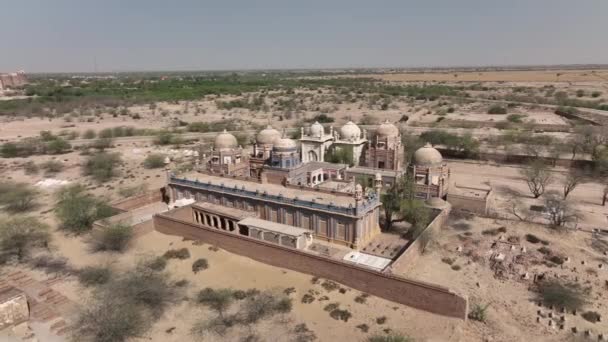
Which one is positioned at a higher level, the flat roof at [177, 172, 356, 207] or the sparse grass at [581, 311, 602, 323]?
the flat roof at [177, 172, 356, 207]

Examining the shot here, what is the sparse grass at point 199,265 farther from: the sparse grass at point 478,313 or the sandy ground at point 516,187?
the sandy ground at point 516,187

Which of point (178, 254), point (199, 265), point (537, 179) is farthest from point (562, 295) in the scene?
point (178, 254)

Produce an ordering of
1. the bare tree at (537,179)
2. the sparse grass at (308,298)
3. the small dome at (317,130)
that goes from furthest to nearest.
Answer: the small dome at (317,130) → the bare tree at (537,179) → the sparse grass at (308,298)

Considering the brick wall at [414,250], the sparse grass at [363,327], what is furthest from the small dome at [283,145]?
the sparse grass at [363,327]

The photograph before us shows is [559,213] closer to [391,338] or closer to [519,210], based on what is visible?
[519,210]

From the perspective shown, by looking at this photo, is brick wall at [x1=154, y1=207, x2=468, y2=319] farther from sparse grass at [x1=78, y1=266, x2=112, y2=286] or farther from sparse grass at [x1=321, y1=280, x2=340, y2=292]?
sparse grass at [x1=78, y1=266, x2=112, y2=286]

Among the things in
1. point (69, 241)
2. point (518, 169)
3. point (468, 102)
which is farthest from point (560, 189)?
point (468, 102)

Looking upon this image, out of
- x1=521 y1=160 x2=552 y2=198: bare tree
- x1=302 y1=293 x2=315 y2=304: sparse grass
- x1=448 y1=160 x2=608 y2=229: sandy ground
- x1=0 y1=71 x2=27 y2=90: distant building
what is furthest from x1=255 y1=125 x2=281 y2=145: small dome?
x1=0 y1=71 x2=27 y2=90: distant building

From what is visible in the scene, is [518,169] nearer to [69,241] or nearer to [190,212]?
[190,212]
